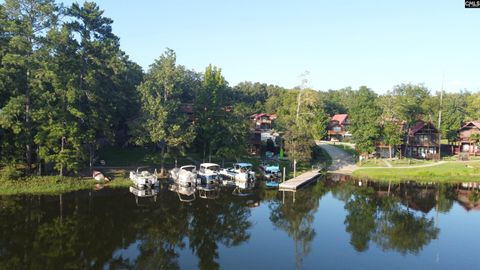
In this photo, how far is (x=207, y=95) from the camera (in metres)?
54.6

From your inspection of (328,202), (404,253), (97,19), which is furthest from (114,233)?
(97,19)

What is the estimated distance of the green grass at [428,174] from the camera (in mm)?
51750

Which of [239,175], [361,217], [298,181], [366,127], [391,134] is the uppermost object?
Result: [366,127]

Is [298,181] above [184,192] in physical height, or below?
above

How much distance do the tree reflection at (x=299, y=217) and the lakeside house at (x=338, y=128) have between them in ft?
181

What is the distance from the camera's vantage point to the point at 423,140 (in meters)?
70.8

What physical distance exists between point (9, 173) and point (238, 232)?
83.8 ft

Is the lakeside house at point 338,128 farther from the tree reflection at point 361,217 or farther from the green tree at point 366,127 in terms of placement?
the tree reflection at point 361,217

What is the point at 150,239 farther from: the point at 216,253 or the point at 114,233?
the point at 216,253

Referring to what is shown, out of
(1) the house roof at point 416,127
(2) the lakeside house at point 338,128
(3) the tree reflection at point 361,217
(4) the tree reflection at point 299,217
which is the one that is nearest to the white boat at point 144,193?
(4) the tree reflection at point 299,217

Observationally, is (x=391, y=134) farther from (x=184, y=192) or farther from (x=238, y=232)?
(x=238, y=232)

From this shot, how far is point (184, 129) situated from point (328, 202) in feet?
71.2

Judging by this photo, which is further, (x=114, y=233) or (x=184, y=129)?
(x=184, y=129)

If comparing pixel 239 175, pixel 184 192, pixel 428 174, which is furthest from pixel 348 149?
pixel 184 192
